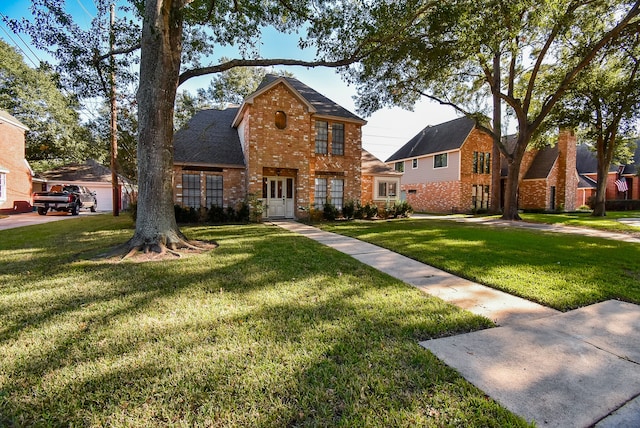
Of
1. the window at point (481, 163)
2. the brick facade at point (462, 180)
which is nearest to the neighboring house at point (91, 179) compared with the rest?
the brick facade at point (462, 180)

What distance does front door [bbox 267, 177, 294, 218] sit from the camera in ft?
51.5

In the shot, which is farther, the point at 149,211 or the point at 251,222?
the point at 251,222

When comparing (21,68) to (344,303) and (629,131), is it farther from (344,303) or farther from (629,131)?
(629,131)

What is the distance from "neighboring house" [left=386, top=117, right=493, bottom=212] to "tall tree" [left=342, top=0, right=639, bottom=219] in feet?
10.4

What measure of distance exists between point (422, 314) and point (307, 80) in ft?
63.3

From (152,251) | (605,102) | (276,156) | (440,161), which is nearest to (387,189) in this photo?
(276,156)

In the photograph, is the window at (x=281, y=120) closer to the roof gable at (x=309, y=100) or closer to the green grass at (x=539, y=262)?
the roof gable at (x=309, y=100)

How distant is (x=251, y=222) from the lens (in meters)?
14.1

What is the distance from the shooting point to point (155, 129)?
6797 millimetres

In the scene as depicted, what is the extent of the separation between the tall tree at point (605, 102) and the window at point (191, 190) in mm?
21017

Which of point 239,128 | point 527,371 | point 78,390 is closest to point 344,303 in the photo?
point 527,371

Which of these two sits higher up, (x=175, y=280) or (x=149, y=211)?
(x=149, y=211)

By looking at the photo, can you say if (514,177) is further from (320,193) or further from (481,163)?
(320,193)

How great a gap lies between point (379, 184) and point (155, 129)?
14120mm
